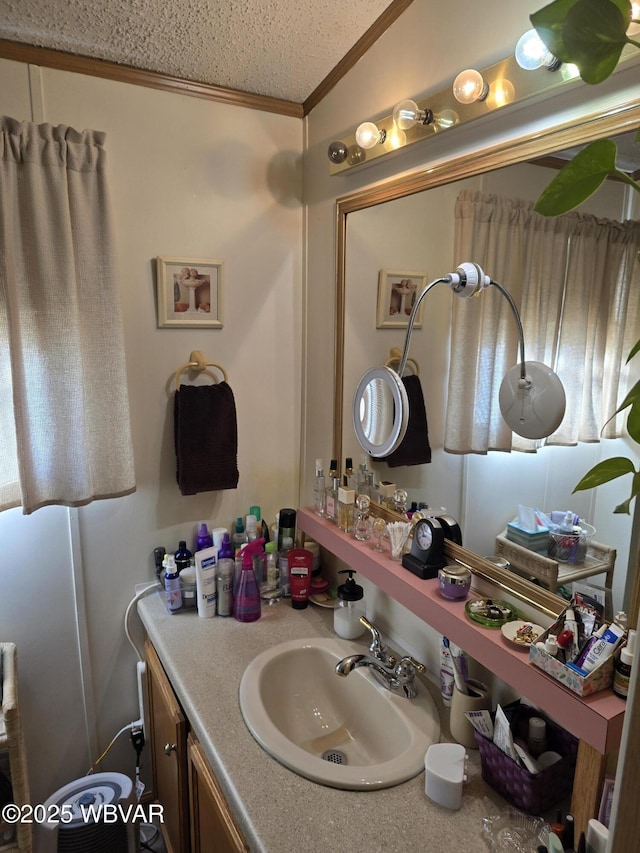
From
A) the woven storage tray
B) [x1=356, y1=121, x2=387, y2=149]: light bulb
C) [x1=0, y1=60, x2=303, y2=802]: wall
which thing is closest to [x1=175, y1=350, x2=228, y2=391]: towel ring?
[x1=0, y1=60, x2=303, y2=802]: wall

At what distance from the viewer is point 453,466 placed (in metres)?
1.32

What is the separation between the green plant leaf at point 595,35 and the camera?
0.49 metres

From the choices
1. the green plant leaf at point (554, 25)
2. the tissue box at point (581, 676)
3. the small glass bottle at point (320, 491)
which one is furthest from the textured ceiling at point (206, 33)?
the tissue box at point (581, 676)

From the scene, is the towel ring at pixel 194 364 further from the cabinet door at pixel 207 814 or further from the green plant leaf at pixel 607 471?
the green plant leaf at pixel 607 471

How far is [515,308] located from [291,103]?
3.77 ft

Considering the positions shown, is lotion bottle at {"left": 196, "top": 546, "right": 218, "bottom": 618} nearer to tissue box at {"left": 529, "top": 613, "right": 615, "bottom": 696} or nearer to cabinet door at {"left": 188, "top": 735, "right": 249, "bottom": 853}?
Answer: cabinet door at {"left": 188, "top": 735, "right": 249, "bottom": 853}

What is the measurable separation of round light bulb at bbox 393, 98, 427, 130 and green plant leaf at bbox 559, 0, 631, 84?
808 mm

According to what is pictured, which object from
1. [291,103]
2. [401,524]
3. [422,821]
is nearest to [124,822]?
[422,821]

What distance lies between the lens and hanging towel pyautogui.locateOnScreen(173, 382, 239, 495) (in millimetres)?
1732

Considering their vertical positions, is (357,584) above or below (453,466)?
below

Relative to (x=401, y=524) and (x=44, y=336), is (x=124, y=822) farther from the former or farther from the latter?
(x=44, y=336)

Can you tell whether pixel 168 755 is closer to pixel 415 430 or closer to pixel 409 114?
pixel 415 430

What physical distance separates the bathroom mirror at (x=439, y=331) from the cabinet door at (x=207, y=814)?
30.3 inches

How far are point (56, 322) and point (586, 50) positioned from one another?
1379 millimetres
